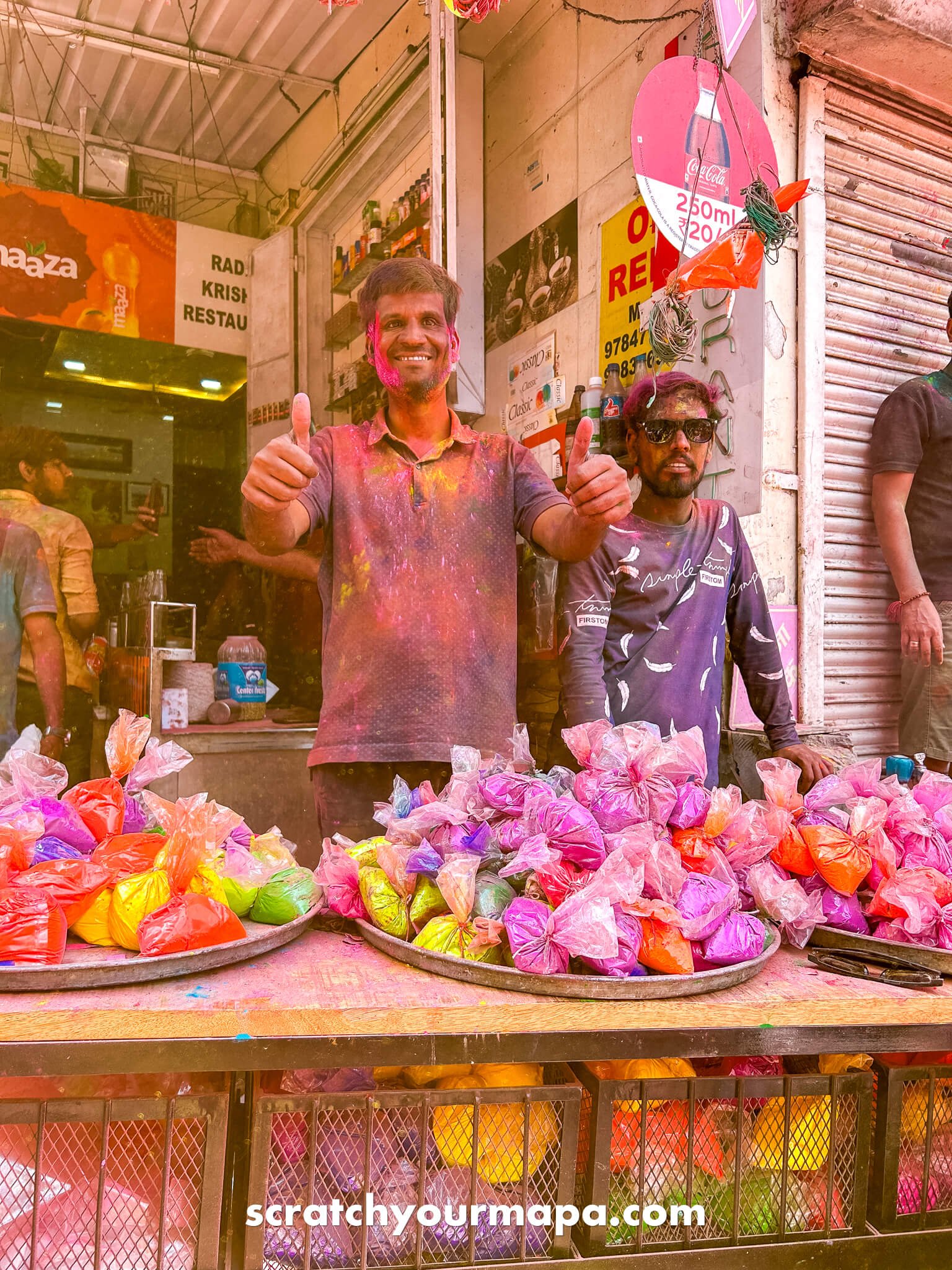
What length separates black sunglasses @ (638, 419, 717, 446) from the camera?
2.37 meters

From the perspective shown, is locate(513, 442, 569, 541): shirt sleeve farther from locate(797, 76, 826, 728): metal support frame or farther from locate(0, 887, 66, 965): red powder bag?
locate(0, 887, 66, 965): red powder bag

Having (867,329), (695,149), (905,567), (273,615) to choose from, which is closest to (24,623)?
(273,615)

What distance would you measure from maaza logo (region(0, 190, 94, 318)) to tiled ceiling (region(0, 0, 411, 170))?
0.42 m

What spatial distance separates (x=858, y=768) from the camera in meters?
1.63

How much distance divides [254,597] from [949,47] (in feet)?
11.4

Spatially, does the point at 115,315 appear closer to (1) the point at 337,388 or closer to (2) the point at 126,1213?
(1) the point at 337,388

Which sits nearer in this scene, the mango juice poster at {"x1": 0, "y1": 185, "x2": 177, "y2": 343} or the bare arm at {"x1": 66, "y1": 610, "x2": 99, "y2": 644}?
the bare arm at {"x1": 66, "y1": 610, "x2": 99, "y2": 644}

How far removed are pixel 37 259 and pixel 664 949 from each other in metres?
4.20

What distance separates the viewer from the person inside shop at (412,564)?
203 centimetres

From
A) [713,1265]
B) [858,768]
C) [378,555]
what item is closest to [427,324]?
[378,555]

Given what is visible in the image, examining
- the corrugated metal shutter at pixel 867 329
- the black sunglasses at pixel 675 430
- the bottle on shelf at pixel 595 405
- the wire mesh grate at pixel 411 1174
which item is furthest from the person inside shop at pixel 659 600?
the wire mesh grate at pixel 411 1174

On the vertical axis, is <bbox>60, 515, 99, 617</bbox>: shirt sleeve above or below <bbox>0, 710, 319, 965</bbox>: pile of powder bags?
above

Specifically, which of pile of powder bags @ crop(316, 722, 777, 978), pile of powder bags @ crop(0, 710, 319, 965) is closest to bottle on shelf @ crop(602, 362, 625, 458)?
pile of powder bags @ crop(316, 722, 777, 978)

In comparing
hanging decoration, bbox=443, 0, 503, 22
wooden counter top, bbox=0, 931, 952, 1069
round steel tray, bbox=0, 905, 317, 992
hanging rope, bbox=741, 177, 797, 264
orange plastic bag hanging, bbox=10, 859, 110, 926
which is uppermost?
hanging decoration, bbox=443, 0, 503, 22
